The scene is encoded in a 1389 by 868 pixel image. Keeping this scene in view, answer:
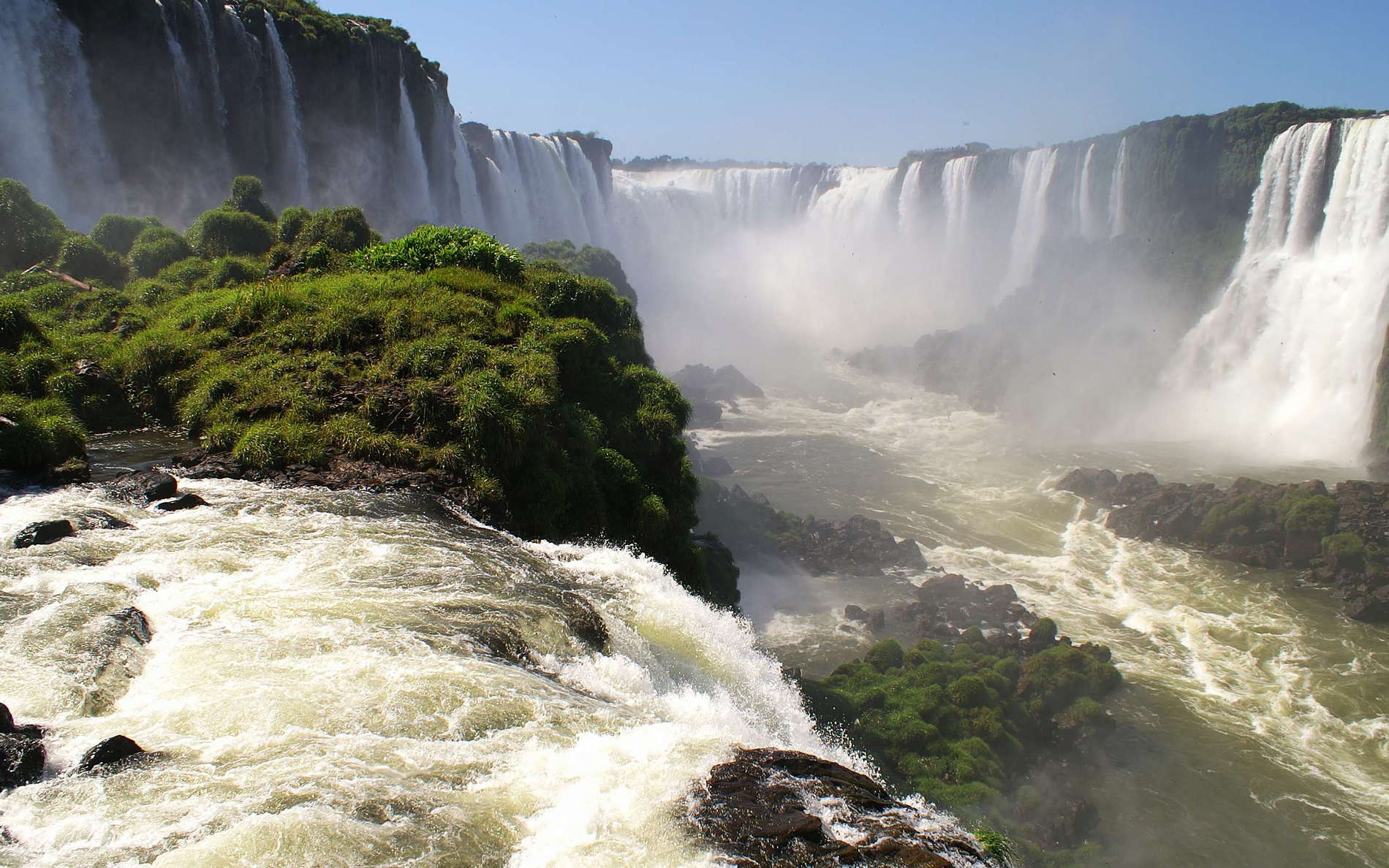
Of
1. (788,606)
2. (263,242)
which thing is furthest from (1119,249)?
(263,242)

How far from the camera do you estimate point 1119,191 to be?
1980 inches

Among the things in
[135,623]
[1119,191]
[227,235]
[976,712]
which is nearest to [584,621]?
[135,623]

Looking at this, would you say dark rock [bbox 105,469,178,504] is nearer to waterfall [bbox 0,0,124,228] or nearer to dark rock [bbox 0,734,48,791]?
dark rock [bbox 0,734,48,791]

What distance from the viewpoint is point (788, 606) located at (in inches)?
830

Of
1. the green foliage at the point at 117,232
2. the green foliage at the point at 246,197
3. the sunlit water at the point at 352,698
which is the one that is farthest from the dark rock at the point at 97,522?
the green foliage at the point at 117,232

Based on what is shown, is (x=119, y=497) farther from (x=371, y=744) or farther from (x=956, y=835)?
(x=956, y=835)

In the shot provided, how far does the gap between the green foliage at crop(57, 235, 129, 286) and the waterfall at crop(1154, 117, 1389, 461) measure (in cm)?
4297

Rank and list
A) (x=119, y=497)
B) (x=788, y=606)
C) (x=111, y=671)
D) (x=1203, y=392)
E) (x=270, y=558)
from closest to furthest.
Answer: (x=111, y=671) < (x=270, y=558) < (x=119, y=497) < (x=788, y=606) < (x=1203, y=392)

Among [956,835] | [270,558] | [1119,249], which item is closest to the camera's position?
[956,835]

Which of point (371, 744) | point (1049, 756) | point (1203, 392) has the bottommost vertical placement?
point (1049, 756)

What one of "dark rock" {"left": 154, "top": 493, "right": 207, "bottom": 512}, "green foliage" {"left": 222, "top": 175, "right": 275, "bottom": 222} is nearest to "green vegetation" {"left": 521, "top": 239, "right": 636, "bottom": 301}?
"green foliage" {"left": 222, "top": 175, "right": 275, "bottom": 222}

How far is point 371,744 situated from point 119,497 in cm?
557

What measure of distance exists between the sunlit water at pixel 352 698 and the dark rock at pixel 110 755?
9cm

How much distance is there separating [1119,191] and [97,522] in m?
57.1
